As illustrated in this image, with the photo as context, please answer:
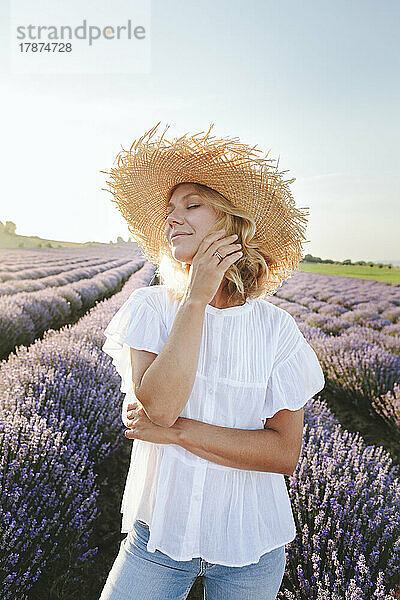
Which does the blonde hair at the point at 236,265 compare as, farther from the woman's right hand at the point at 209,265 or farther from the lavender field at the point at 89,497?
the lavender field at the point at 89,497

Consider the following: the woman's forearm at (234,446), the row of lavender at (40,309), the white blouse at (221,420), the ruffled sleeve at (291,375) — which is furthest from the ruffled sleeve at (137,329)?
the row of lavender at (40,309)

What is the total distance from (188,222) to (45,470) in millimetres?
1580

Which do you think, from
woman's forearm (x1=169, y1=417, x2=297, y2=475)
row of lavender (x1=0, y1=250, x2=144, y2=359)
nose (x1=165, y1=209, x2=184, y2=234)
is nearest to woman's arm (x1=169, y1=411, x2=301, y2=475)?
woman's forearm (x1=169, y1=417, x2=297, y2=475)

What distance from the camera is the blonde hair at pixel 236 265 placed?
1.48 m

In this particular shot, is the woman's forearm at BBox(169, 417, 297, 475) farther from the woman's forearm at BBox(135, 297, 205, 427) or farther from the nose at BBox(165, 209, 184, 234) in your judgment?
the nose at BBox(165, 209, 184, 234)

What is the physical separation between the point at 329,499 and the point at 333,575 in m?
0.45

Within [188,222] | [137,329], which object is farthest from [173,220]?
[137,329]

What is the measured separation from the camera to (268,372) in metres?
1.41

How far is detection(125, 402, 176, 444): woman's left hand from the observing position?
1303mm

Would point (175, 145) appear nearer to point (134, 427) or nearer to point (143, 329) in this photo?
point (143, 329)

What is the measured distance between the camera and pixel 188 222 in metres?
1.43

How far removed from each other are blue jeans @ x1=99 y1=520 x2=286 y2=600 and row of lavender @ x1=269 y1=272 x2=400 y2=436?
3380 millimetres

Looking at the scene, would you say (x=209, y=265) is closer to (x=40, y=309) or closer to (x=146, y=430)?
(x=146, y=430)

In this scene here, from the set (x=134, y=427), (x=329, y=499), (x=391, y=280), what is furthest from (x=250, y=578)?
(x=391, y=280)
